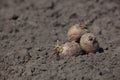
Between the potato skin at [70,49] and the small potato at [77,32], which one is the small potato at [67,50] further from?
the small potato at [77,32]

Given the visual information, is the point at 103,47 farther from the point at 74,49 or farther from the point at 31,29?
the point at 31,29

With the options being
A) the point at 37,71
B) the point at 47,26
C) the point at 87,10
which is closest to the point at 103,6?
the point at 87,10

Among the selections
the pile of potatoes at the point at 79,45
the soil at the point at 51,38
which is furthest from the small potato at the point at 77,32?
the soil at the point at 51,38

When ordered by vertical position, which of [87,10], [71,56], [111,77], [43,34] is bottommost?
[111,77]

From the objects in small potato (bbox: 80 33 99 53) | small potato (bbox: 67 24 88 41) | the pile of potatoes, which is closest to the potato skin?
the pile of potatoes

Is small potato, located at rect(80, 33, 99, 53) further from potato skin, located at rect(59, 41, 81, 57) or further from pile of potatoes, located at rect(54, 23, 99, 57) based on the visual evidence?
potato skin, located at rect(59, 41, 81, 57)

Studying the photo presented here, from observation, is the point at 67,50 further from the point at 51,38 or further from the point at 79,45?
the point at 51,38
